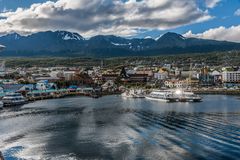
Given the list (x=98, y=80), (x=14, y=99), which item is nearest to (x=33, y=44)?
(x=98, y=80)

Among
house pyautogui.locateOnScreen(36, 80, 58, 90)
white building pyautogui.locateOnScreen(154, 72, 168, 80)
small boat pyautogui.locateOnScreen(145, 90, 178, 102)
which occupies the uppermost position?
white building pyautogui.locateOnScreen(154, 72, 168, 80)

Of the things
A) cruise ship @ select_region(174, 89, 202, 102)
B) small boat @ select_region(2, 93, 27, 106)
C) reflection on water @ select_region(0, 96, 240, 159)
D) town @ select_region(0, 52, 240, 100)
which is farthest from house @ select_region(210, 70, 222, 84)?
reflection on water @ select_region(0, 96, 240, 159)

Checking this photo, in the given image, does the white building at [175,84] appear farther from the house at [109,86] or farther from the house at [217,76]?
the house at [217,76]

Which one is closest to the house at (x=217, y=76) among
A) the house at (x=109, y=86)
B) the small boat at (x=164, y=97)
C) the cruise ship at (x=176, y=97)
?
the house at (x=109, y=86)

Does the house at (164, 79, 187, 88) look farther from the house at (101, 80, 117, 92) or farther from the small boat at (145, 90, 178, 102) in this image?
the small boat at (145, 90, 178, 102)

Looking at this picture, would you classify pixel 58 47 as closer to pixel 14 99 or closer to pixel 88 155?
pixel 14 99

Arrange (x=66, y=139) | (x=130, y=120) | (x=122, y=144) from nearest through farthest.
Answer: (x=122, y=144) → (x=66, y=139) → (x=130, y=120)

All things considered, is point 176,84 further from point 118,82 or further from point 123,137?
point 123,137

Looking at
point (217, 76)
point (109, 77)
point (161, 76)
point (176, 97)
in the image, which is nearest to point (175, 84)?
point (161, 76)

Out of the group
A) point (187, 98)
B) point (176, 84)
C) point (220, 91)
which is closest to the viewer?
point (187, 98)
